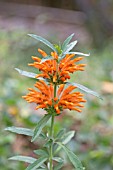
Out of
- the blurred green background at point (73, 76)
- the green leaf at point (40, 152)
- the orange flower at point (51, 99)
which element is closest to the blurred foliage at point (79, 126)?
the blurred green background at point (73, 76)

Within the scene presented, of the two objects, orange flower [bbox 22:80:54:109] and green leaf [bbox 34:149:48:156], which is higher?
orange flower [bbox 22:80:54:109]

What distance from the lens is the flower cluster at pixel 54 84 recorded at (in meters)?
1.21

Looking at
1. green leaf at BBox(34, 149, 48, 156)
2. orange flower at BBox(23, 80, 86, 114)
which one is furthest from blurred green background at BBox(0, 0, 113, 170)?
orange flower at BBox(23, 80, 86, 114)

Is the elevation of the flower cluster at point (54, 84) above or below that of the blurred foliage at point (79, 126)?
above

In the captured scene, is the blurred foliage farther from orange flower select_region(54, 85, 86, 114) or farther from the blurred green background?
orange flower select_region(54, 85, 86, 114)

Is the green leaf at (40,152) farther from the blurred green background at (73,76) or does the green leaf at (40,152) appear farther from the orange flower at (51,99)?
the blurred green background at (73,76)

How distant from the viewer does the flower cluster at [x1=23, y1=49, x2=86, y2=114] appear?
121cm

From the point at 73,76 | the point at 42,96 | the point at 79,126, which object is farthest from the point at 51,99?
the point at 73,76

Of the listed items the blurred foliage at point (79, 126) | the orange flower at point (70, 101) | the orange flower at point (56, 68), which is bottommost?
the blurred foliage at point (79, 126)

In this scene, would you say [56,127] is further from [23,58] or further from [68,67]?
[23,58]

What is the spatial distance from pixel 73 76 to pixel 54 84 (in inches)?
134

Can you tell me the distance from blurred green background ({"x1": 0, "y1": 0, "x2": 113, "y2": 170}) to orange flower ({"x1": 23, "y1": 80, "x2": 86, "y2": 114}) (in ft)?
3.30

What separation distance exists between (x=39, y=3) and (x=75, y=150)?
31.4 feet

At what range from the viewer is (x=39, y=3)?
38.2ft
